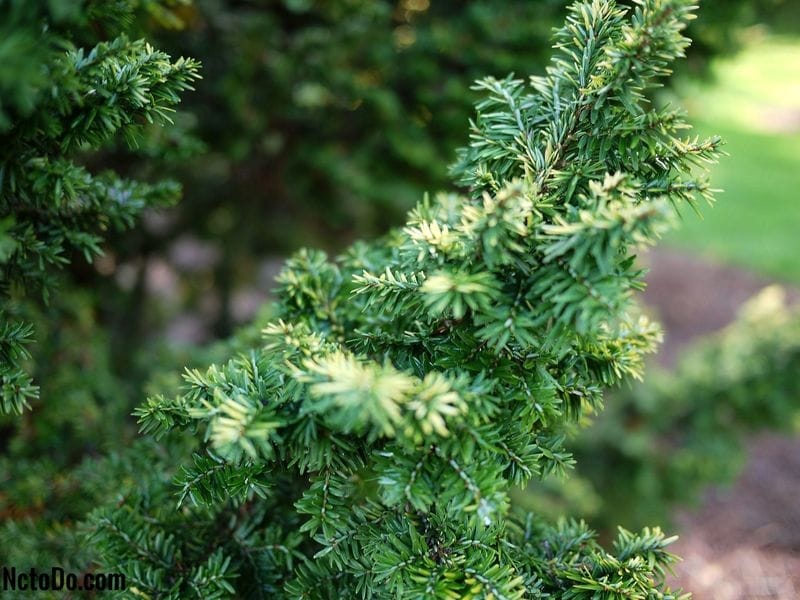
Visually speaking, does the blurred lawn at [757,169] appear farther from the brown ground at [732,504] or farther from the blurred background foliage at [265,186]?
the blurred background foliage at [265,186]

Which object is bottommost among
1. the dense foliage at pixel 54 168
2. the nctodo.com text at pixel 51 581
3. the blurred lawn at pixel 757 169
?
the nctodo.com text at pixel 51 581

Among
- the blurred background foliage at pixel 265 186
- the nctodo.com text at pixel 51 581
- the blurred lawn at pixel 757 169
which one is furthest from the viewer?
the blurred lawn at pixel 757 169

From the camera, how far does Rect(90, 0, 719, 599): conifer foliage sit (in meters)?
0.77

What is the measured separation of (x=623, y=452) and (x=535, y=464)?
2454 millimetres

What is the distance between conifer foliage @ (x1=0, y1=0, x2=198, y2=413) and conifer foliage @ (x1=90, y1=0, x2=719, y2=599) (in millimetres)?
345

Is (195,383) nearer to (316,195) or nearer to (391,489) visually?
(391,489)

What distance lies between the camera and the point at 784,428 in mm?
2770

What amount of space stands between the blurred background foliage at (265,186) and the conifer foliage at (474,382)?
447 mm

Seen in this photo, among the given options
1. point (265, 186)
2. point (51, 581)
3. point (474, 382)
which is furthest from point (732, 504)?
point (51, 581)

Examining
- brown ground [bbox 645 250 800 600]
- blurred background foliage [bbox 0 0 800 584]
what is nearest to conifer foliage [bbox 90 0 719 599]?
blurred background foliage [bbox 0 0 800 584]

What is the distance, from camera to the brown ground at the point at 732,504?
2688 mm

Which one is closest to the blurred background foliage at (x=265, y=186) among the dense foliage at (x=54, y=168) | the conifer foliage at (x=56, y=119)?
the dense foliage at (x=54, y=168)

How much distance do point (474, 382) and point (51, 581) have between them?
1010mm

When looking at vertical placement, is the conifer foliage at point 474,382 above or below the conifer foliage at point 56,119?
below
